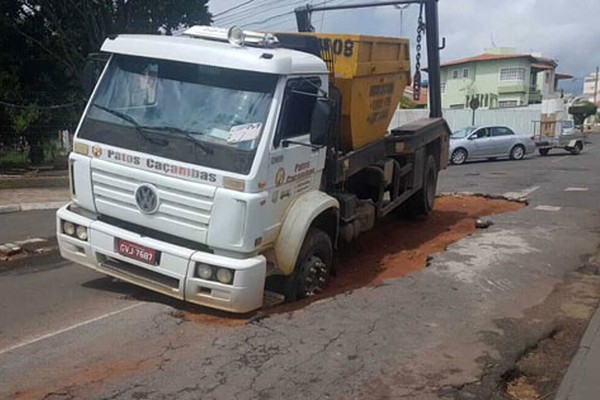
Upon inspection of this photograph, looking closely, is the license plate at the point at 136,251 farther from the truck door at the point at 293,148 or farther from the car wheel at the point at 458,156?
the car wheel at the point at 458,156

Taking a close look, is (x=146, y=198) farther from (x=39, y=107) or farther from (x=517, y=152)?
(x=517, y=152)

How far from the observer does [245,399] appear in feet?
13.8

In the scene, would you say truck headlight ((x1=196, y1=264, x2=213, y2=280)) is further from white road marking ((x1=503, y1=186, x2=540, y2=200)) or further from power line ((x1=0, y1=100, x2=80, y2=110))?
power line ((x1=0, y1=100, x2=80, y2=110))

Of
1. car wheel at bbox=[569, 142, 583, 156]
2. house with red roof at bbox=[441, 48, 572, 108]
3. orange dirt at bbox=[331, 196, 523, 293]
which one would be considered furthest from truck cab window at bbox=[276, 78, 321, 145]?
house with red roof at bbox=[441, 48, 572, 108]

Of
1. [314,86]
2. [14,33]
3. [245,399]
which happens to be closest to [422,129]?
[314,86]

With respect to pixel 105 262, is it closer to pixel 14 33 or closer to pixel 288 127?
pixel 288 127

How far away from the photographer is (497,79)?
6700 centimetres

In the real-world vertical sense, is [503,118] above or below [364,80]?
→ below

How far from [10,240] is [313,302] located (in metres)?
5.12

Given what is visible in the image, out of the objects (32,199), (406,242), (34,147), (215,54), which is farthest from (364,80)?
(34,147)

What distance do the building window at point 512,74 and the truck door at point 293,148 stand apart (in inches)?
2516

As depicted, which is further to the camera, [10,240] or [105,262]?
[10,240]

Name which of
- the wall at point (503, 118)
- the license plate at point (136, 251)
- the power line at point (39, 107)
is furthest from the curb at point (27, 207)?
the wall at point (503, 118)

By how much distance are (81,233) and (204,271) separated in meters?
1.44
